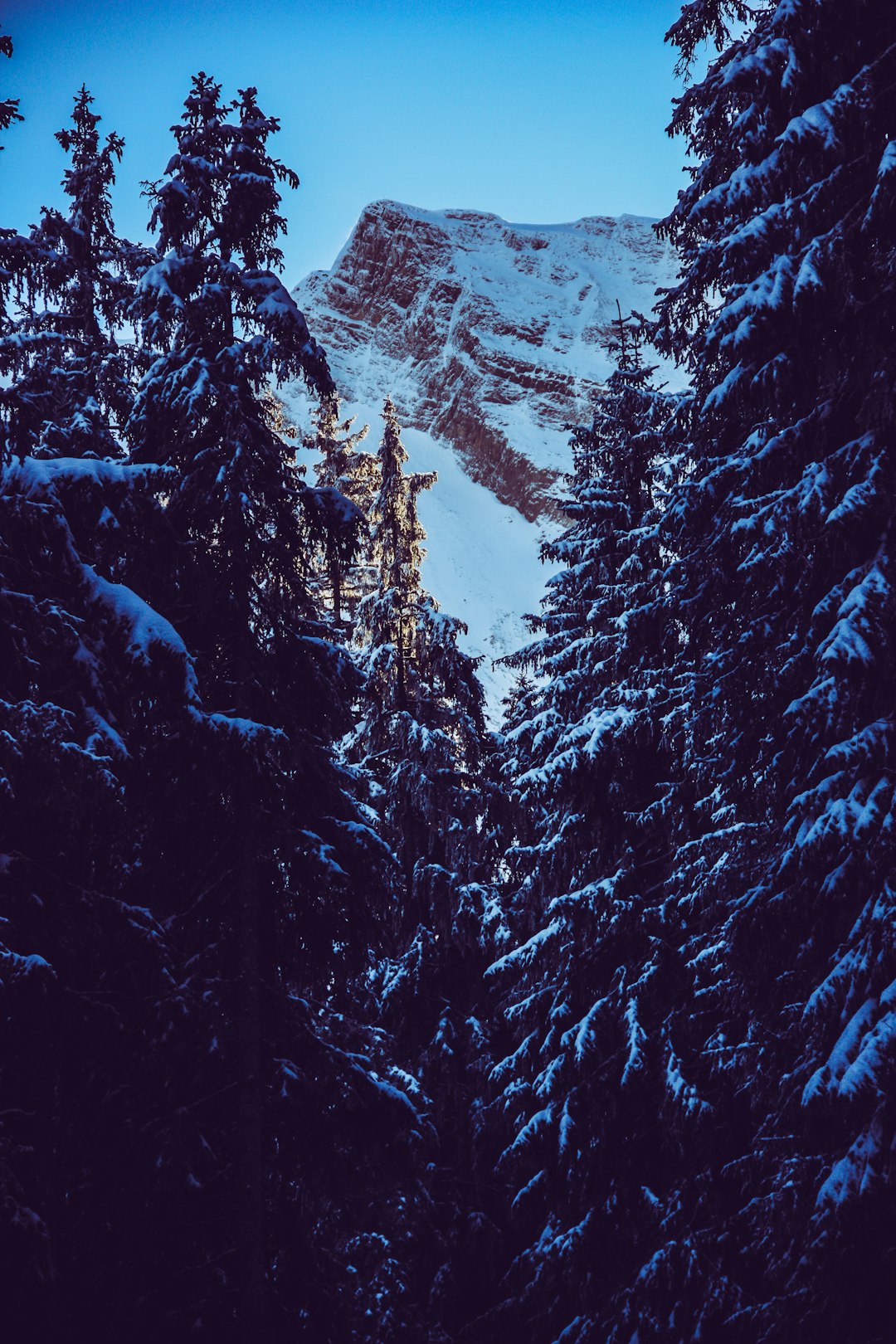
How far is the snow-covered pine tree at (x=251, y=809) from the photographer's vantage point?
26.1ft

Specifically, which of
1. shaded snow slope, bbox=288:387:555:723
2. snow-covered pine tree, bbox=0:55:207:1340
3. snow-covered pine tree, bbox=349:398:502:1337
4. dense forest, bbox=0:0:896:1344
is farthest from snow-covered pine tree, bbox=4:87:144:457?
shaded snow slope, bbox=288:387:555:723

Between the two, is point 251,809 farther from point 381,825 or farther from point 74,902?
point 381,825

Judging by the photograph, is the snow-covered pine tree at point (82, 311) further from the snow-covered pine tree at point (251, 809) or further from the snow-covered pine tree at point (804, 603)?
the snow-covered pine tree at point (804, 603)

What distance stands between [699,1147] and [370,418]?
176 metres

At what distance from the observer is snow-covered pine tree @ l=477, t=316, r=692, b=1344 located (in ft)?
35.1

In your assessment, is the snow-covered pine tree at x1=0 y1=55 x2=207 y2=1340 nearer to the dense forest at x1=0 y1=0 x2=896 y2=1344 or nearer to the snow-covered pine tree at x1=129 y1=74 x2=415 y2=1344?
the dense forest at x1=0 y1=0 x2=896 y2=1344

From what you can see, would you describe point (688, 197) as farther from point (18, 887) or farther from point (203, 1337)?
point (203, 1337)

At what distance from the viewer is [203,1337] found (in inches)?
287

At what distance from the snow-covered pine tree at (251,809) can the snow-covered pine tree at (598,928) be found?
2787 millimetres

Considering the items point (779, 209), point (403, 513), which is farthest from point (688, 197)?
point (403, 513)

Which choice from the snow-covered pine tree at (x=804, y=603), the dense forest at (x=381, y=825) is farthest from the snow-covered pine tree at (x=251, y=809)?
the snow-covered pine tree at (x=804, y=603)

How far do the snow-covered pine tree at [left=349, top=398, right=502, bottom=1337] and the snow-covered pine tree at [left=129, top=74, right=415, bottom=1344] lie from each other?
4.77 metres

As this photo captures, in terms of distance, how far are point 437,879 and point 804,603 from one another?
8737mm

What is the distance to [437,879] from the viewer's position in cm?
1480
